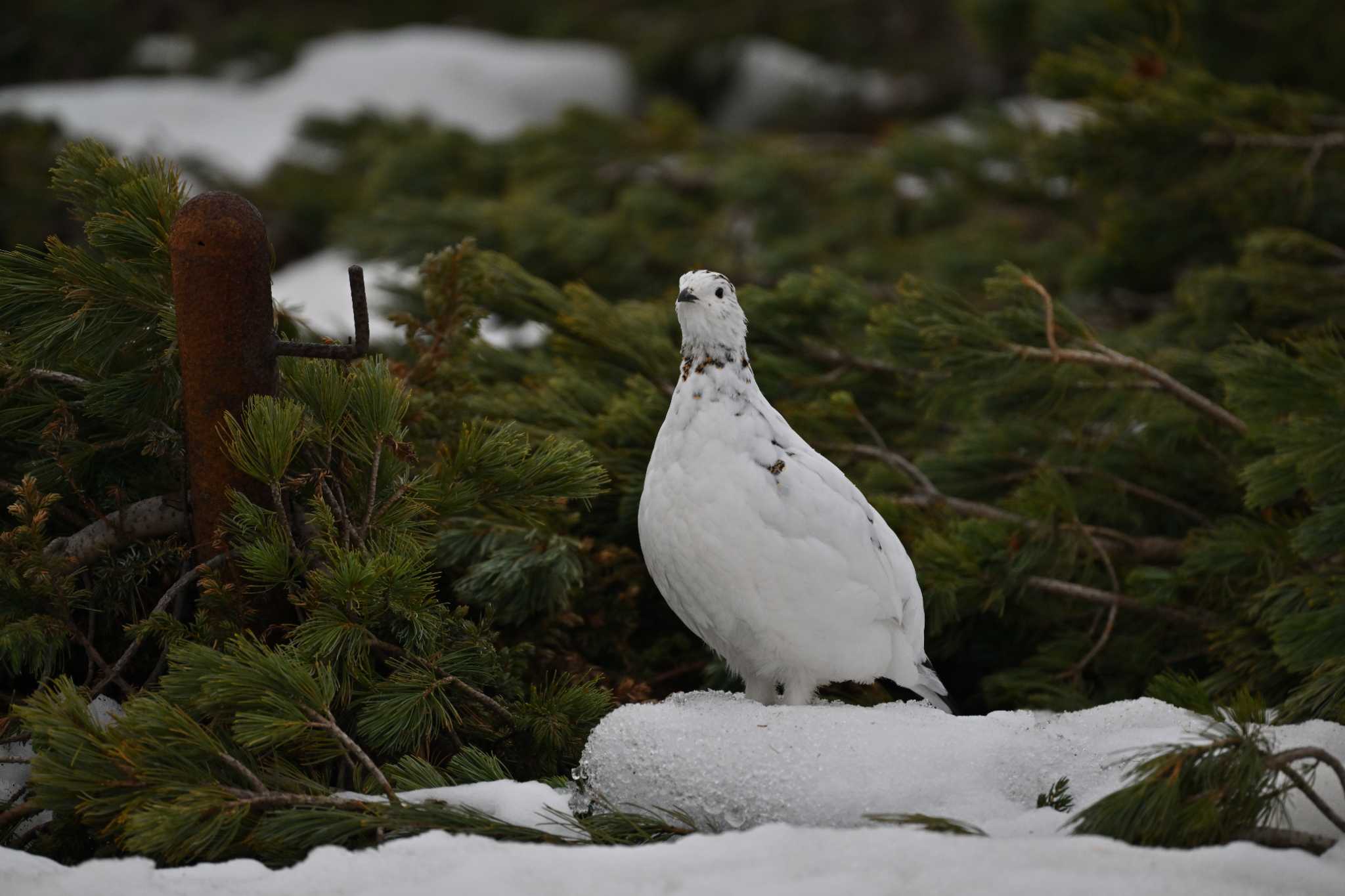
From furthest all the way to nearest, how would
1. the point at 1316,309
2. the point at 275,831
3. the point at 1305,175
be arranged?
the point at 1305,175 → the point at 1316,309 → the point at 275,831

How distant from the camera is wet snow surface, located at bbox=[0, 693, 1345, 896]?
1534 millimetres

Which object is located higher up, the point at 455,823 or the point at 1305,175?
the point at 1305,175

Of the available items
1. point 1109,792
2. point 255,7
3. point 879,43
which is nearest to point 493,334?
point 1109,792

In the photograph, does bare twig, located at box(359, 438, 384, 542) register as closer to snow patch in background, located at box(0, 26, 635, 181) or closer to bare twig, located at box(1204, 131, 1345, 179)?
bare twig, located at box(1204, 131, 1345, 179)

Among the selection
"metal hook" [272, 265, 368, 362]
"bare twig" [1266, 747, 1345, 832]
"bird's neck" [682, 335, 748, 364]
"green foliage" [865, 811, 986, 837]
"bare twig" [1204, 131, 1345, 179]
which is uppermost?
"bare twig" [1204, 131, 1345, 179]

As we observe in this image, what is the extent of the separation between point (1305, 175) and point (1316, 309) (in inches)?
24.8

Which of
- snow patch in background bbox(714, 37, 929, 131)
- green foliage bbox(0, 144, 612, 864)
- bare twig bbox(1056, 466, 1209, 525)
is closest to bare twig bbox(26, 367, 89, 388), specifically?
green foliage bbox(0, 144, 612, 864)

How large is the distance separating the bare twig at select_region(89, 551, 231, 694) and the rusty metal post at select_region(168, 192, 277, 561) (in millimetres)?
30

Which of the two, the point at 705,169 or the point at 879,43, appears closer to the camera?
the point at 705,169

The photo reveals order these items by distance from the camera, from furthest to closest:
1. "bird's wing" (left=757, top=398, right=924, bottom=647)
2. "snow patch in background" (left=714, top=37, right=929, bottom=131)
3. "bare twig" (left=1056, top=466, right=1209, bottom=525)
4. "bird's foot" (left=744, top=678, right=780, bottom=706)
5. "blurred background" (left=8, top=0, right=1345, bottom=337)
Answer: "snow patch in background" (left=714, top=37, right=929, bottom=131), "blurred background" (left=8, top=0, right=1345, bottom=337), "bare twig" (left=1056, top=466, right=1209, bottom=525), "bird's foot" (left=744, top=678, right=780, bottom=706), "bird's wing" (left=757, top=398, right=924, bottom=647)

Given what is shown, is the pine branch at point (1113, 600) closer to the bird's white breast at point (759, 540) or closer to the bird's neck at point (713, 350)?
the bird's white breast at point (759, 540)

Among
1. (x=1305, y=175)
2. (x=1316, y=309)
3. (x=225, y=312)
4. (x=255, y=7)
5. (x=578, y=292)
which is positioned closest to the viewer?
(x=225, y=312)

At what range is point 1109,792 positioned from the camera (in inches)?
69.4

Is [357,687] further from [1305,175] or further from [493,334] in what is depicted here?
[493,334]
